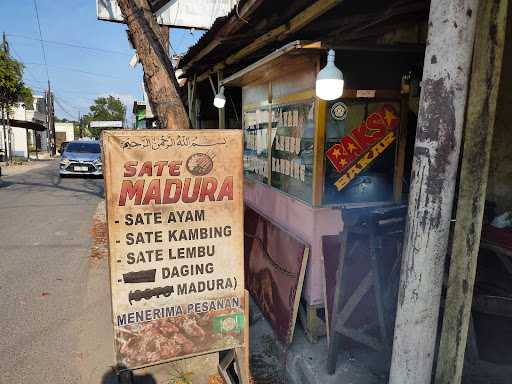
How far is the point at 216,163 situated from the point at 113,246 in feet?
2.95

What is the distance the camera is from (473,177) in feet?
6.54

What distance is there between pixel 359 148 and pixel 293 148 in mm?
731

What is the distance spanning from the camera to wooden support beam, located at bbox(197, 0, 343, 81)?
344 centimetres

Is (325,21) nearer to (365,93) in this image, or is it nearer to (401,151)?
(365,93)

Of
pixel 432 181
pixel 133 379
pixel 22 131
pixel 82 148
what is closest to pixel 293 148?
pixel 432 181

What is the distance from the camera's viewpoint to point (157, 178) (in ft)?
8.83

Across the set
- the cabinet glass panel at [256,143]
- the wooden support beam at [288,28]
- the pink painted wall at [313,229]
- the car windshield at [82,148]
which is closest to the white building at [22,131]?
the car windshield at [82,148]

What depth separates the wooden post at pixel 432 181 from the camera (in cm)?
185

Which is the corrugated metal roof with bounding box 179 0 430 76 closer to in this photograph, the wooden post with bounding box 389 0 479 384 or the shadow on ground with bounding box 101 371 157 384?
the wooden post with bounding box 389 0 479 384

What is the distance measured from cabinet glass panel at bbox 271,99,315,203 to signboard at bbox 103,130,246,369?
1.10 m

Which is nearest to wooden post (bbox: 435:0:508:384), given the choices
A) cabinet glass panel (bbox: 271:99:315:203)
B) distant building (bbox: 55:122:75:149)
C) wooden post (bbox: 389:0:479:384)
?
wooden post (bbox: 389:0:479:384)

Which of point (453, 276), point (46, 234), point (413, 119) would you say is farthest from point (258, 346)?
point (46, 234)

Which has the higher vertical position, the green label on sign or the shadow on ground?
the green label on sign

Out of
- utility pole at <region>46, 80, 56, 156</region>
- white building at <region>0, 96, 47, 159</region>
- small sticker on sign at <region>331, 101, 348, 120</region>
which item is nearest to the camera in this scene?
small sticker on sign at <region>331, 101, 348, 120</region>
